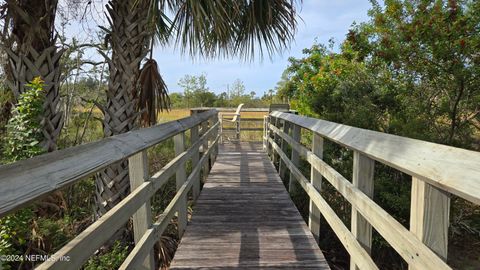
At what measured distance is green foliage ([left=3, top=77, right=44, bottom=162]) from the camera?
10.9 ft

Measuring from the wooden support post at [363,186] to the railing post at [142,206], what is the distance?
123 cm

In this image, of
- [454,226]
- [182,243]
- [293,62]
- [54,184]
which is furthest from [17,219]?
[293,62]

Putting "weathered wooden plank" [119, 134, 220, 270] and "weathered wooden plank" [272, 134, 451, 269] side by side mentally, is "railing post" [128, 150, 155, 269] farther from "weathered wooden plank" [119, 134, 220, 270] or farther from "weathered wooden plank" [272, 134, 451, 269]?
"weathered wooden plank" [272, 134, 451, 269]

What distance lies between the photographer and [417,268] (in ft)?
4.37

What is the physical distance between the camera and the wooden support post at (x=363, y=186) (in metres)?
1.98

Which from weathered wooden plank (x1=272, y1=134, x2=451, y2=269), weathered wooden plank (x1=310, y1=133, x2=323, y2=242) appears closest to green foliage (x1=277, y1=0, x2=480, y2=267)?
weathered wooden plank (x1=310, y1=133, x2=323, y2=242)

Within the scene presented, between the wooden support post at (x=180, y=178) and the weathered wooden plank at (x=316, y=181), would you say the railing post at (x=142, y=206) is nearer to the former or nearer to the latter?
the wooden support post at (x=180, y=178)

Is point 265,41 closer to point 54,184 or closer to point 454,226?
point 454,226

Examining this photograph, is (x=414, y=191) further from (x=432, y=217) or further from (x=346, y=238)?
(x=346, y=238)

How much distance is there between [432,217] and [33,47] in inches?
149

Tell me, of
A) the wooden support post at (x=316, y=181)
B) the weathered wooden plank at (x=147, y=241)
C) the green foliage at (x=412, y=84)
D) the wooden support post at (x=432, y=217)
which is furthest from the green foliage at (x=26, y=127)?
the green foliage at (x=412, y=84)

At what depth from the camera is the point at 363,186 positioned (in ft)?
6.57

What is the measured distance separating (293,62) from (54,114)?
44.6 feet

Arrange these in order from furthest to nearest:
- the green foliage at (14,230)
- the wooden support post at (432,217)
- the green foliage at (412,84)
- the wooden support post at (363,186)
Answer: the green foliage at (412,84), the green foliage at (14,230), the wooden support post at (363,186), the wooden support post at (432,217)
